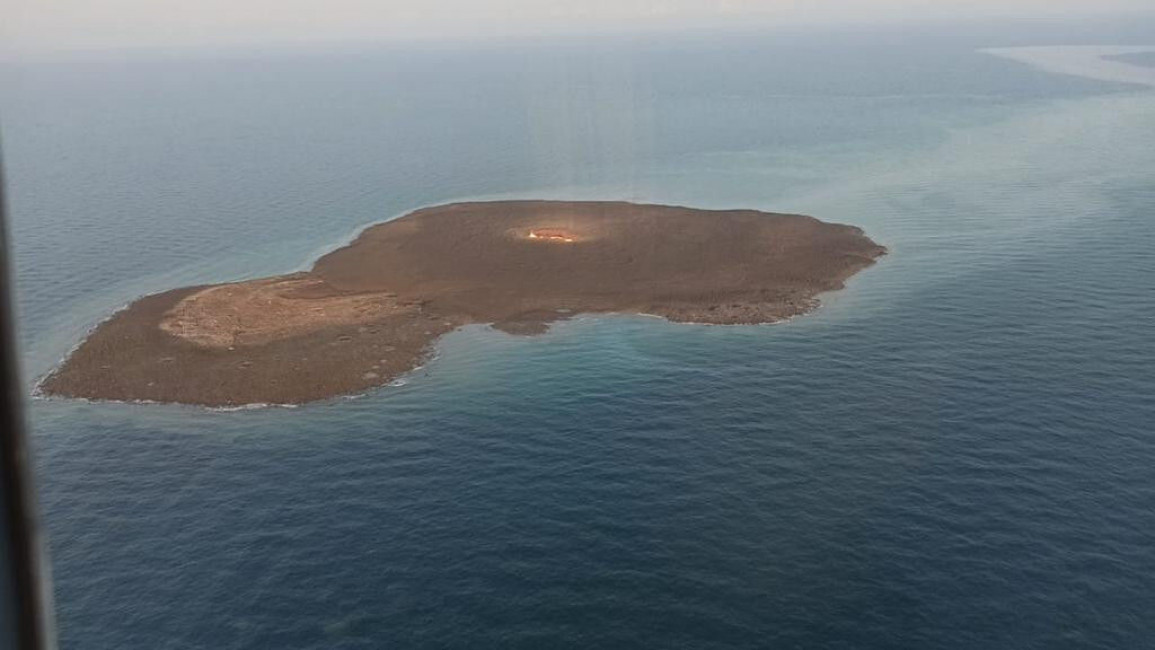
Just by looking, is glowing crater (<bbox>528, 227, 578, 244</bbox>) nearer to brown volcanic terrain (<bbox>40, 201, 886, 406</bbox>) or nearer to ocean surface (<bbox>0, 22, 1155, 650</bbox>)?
brown volcanic terrain (<bbox>40, 201, 886, 406</bbox>)

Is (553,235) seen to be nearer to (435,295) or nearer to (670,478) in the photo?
(435,295)

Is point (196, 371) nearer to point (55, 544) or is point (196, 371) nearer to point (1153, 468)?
point (55, 544)

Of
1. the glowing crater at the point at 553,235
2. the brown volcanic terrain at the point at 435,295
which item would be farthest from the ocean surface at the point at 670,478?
the glowing crater at the point at 553,235

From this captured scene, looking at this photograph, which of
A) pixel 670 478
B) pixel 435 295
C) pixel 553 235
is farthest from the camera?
pixel 553 235

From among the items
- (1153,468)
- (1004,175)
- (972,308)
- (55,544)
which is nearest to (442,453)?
(55,544)

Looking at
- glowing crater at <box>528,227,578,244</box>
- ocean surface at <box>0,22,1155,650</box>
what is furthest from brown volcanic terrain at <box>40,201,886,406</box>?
ocean surface at <box>0,22,1155,650</box>

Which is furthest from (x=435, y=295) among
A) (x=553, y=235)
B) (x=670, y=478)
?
(x=670, y=478)

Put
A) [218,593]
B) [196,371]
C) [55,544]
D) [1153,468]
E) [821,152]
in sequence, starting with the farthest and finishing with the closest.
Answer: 1. [821,152]
2. [196,371]
3. [1153,468]
4. [55,544]
5. [218,593]

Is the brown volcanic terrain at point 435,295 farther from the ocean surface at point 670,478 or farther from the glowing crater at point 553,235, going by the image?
the ocean surface at point 670,478
